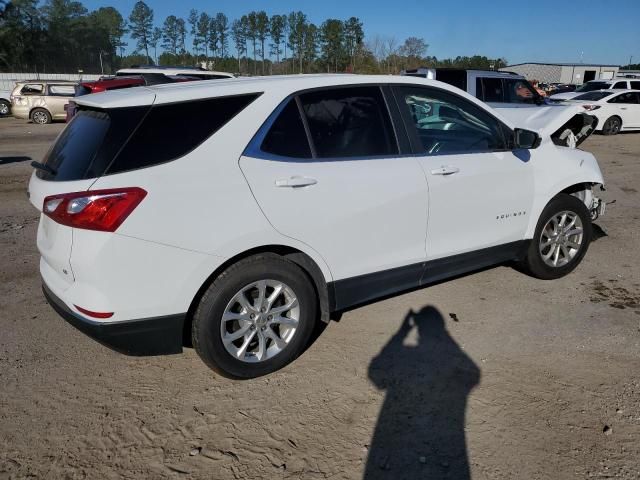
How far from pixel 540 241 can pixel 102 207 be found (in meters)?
3.55

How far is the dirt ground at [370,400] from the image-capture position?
2504mm

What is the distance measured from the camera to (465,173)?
3.75 m

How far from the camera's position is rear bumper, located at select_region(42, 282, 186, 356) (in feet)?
8.98

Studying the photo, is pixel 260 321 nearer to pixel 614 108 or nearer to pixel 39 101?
pixel 614 108

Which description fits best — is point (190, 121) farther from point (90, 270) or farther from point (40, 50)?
point (40, 50)

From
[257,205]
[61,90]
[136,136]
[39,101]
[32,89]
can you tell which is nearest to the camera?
[136,136]

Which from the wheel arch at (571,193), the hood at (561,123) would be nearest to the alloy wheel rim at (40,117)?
the hood at (561,123)

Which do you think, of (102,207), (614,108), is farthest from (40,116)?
(614,108)

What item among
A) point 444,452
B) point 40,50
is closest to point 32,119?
point 444,452

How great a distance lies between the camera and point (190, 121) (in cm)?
284

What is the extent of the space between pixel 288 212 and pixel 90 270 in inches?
43.9

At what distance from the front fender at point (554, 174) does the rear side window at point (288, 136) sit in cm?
218

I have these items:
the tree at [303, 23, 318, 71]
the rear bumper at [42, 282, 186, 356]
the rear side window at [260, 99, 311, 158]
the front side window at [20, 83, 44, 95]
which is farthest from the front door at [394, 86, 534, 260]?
the tree at [303, 23, 318, 71]

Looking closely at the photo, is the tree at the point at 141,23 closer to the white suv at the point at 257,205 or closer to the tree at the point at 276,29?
the tree at the point at 276,29
